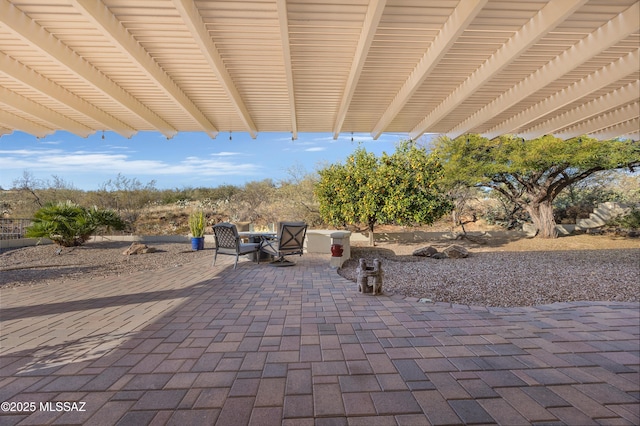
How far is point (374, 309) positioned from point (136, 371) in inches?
90.9

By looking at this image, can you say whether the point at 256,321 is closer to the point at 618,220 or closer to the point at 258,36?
the point at 258,36

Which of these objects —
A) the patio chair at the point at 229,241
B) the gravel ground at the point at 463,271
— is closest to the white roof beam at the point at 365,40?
the gravel ground at the point at 463,271

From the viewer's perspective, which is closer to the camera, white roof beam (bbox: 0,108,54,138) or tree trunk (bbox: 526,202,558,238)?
white roof beam (bbox: 0,108,54,138)

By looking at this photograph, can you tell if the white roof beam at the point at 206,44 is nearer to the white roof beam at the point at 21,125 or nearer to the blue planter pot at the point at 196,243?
the white roof beam at the point at 21,125

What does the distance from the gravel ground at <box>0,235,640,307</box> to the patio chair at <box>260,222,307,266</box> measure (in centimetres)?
117

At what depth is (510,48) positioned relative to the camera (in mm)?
3273

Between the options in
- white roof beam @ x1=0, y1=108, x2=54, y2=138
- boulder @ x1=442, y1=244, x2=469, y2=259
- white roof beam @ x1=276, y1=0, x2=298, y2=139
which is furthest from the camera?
boulder @ x1=442, y1=244, x2=469, y2=259

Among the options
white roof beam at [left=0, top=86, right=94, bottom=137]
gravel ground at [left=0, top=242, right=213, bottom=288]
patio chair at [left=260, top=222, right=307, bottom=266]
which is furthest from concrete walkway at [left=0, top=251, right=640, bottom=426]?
white roof beam at [left=0, top=86, right=94, bottom=137]

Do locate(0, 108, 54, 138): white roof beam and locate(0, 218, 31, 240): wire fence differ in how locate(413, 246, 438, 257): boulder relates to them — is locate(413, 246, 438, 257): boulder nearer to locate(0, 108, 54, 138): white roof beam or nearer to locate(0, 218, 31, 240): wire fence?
locate(0, 108, 54, 138): white roof beam

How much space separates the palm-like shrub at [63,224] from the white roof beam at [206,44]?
7.45 m

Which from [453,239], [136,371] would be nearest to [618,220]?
[453,239]

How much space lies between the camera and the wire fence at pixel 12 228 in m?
10.0

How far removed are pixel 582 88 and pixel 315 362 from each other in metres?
4.89

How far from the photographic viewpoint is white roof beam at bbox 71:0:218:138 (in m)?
2.53
